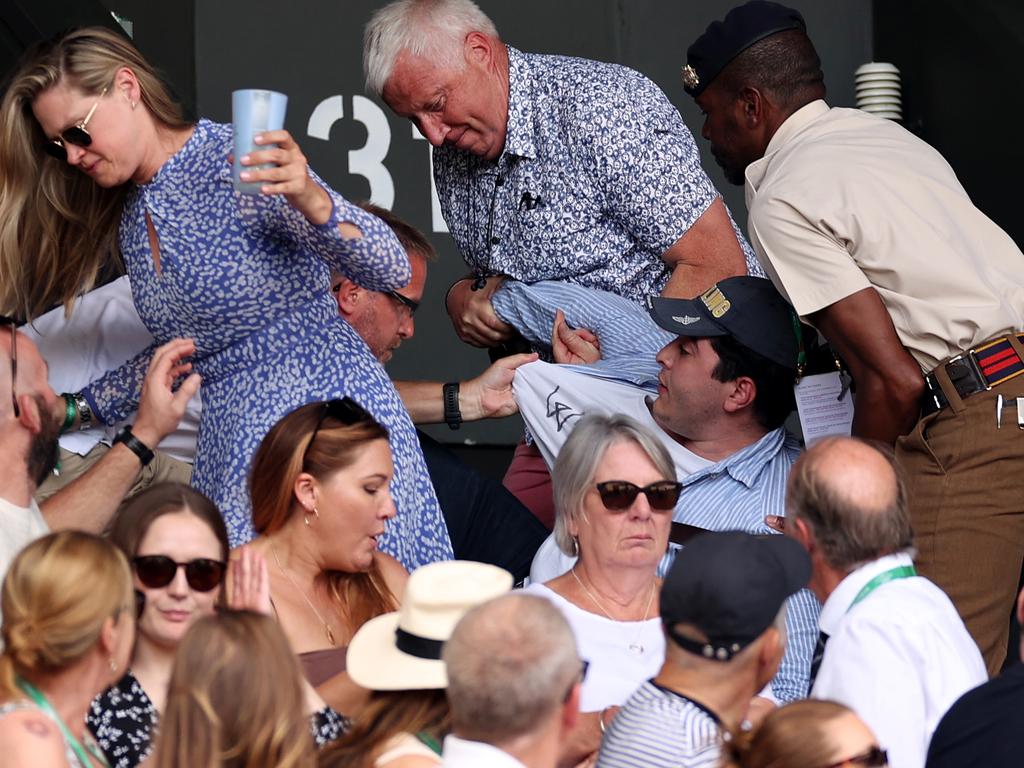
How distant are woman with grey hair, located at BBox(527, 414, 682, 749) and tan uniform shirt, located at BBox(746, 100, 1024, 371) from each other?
1.65 ft

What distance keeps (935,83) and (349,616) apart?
365 centimetres

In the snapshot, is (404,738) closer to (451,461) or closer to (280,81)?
(451,461)

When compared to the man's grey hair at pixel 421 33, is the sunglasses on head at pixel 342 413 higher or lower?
lower

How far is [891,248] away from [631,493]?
31.3 inches

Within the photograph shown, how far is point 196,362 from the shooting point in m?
3.78

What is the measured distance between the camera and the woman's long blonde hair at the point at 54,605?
246 centimetres

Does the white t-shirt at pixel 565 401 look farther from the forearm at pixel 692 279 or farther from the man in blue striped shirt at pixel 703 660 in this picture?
the man in blue striped shirt at pixel 703 660

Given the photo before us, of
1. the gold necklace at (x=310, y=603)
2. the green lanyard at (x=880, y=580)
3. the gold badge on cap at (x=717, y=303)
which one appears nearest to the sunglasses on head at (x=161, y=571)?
the gold necklace at (x=310, y=603)

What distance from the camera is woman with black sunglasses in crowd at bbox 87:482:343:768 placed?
3.02m

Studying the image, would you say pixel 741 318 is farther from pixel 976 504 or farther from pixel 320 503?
pixel 320 503

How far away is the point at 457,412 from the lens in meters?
4.80

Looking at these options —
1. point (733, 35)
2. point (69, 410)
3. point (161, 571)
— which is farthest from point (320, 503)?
point (733, 35)

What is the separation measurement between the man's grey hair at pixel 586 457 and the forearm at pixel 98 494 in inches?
38.9

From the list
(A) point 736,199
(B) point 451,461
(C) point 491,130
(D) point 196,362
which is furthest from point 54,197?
(A) point 736,199
